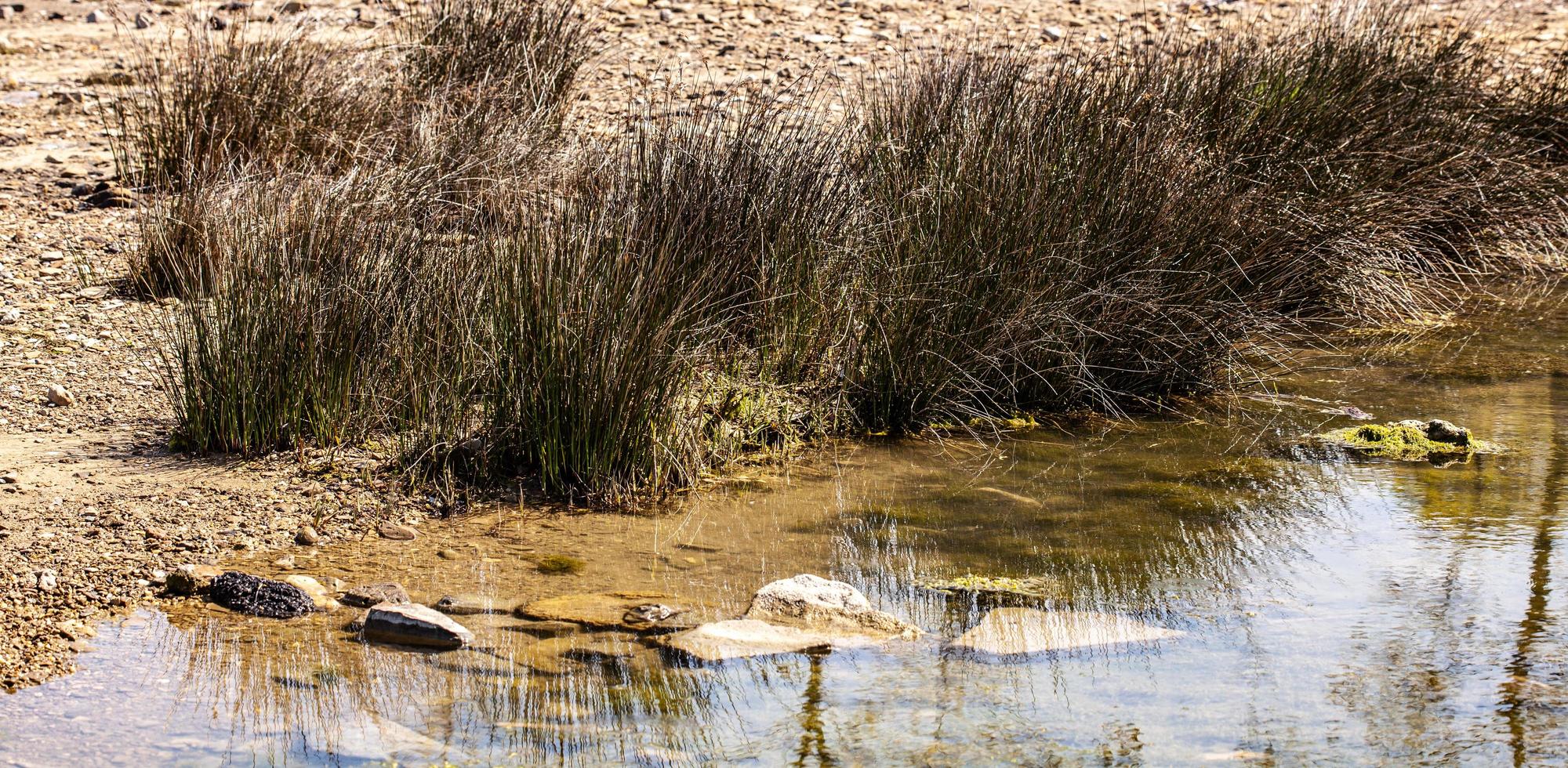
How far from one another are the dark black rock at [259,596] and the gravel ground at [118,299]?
188 millimetres

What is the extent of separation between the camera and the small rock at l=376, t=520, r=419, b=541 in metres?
4.01

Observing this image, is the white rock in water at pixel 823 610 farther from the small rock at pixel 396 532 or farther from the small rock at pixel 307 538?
the small rock at pixel 307 538

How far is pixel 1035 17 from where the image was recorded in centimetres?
1055

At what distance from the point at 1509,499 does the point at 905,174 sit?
2.41 metres

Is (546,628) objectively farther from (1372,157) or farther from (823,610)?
(1372,157)

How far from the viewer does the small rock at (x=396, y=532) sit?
4.01m

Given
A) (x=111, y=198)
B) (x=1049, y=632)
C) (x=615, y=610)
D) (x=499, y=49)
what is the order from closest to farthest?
1. (x=1049, y=632)
2. (x=615, y=610)
3. (x=111, y=198)
4. (x=499, y=49)

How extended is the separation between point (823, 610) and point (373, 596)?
111 centimetres

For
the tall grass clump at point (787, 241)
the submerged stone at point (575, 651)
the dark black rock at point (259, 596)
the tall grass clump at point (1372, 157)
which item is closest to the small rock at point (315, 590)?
the dark black rock at point (259, 596)

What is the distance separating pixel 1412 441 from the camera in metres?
4.83

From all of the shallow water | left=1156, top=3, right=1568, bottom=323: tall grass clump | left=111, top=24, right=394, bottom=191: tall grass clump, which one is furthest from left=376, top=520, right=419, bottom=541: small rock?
left=1156, top=3, right=1568, bottom=323: tall grass clump

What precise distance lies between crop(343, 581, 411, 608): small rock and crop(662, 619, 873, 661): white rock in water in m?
0.70

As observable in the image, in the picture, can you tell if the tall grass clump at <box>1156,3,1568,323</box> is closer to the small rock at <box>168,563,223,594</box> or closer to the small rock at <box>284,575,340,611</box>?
the small rock at <box>284,575,340,611</box>

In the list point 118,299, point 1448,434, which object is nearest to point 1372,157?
point 1448,434
